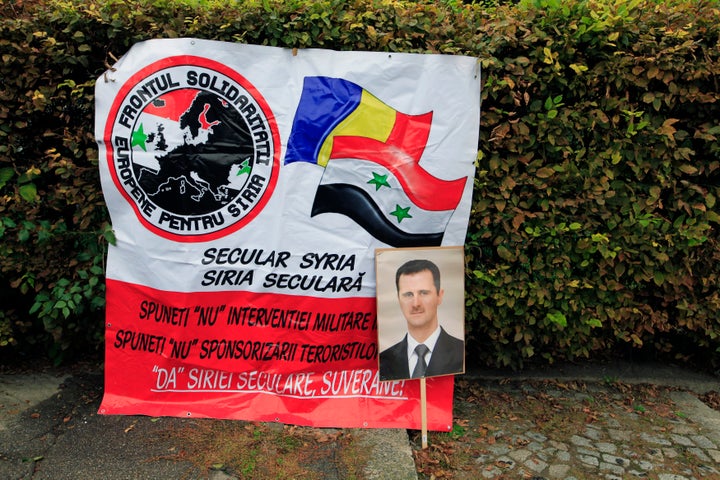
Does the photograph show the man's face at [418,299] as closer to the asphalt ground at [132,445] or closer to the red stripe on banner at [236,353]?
the red stripe on banner at [236,353]

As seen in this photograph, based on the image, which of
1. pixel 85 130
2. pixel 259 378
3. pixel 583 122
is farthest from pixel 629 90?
pixel 85 130

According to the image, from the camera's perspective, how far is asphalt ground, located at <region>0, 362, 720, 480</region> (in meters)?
3.27

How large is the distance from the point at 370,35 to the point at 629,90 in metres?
1.87

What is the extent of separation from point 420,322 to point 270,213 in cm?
126

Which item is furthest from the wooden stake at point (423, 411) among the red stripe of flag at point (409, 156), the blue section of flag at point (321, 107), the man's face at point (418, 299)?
the blue section of flag at point (321, 107)

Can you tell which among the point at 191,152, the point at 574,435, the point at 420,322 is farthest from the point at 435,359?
the point at 191,152

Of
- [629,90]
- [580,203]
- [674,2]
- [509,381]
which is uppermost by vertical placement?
[674,2]

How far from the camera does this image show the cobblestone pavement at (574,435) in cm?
343

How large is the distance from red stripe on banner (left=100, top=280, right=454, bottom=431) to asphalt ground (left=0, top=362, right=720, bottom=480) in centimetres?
22

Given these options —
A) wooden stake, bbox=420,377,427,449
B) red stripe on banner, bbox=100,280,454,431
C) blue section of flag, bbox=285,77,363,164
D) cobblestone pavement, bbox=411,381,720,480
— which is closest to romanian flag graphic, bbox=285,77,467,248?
blue section of flag, bbox=285,77,363,164

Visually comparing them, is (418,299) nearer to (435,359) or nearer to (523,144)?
(435,359)

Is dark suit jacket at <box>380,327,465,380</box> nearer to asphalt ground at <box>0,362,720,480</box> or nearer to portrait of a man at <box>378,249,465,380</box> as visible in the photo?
portrait of a man at <box>378,249,465,380</box>

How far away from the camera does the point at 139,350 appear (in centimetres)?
388

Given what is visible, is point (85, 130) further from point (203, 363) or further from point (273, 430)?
point (273, 430)
